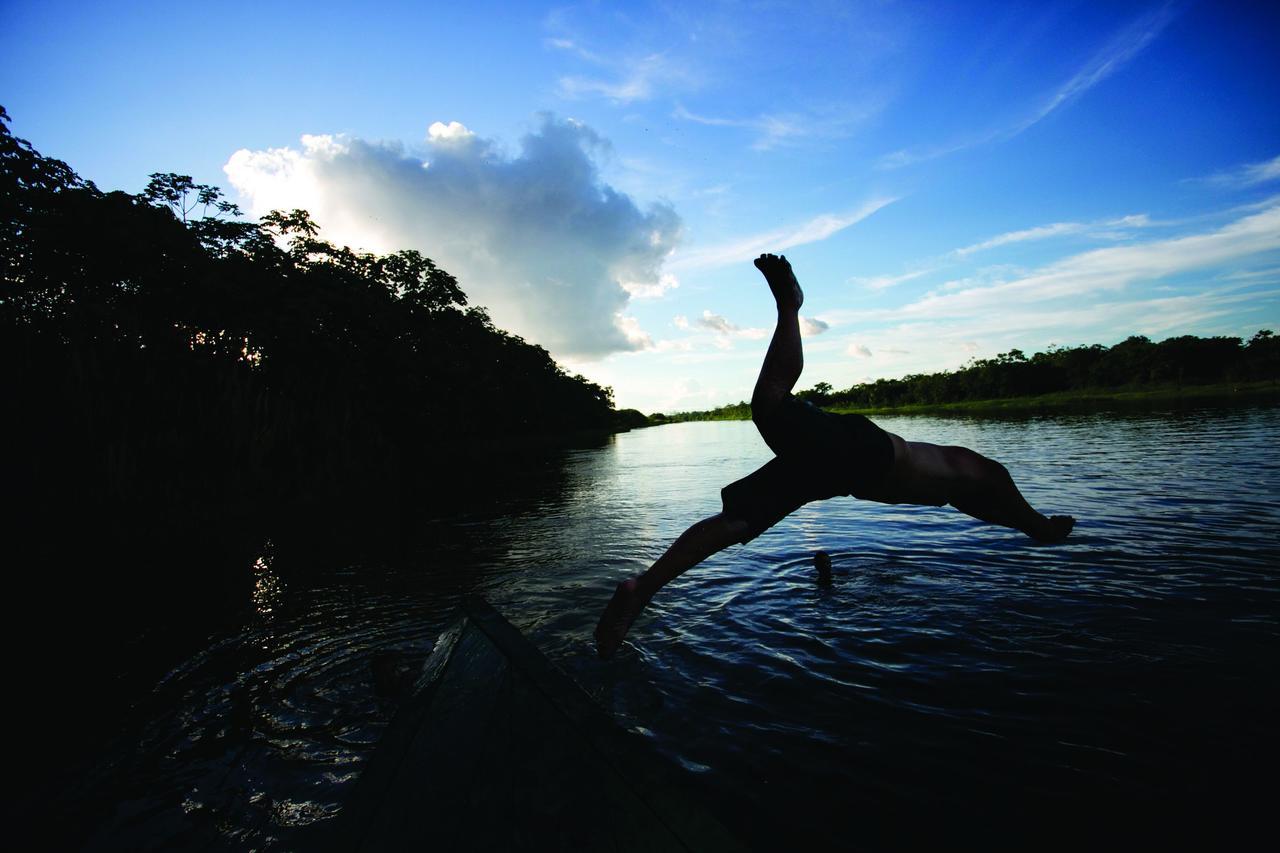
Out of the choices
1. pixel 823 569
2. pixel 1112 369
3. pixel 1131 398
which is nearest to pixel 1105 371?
pixel 1112 369

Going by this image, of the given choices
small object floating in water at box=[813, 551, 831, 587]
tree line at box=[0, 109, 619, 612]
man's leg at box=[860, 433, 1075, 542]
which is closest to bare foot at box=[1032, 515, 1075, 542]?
man's leg at box=[860, 433, 1075, 542]

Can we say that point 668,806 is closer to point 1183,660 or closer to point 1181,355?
point 1183,660

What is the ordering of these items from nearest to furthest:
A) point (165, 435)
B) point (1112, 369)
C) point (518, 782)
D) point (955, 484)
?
point (518, 782) → point (955, 484) → point (165, 435) → point (1112, 369)

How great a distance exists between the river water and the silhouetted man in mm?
1248

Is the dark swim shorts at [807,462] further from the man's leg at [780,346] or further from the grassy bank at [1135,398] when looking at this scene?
the grassy bank at [1135,398]

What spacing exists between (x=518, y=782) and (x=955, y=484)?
2608mm

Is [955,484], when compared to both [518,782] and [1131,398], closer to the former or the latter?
[518,782]

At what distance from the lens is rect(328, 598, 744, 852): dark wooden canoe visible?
5.10 ft

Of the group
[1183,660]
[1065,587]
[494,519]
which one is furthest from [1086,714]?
[494,519]

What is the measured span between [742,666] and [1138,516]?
8.00m

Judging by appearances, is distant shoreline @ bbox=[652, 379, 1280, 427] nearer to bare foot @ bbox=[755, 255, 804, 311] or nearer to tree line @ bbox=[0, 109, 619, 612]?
tree line @ bbox=[0, 109, 619, 612]

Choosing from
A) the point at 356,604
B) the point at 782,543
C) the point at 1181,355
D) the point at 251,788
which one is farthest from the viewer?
the point at 1181,355

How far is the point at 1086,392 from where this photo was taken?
75375 mm

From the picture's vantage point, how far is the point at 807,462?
103 inches
